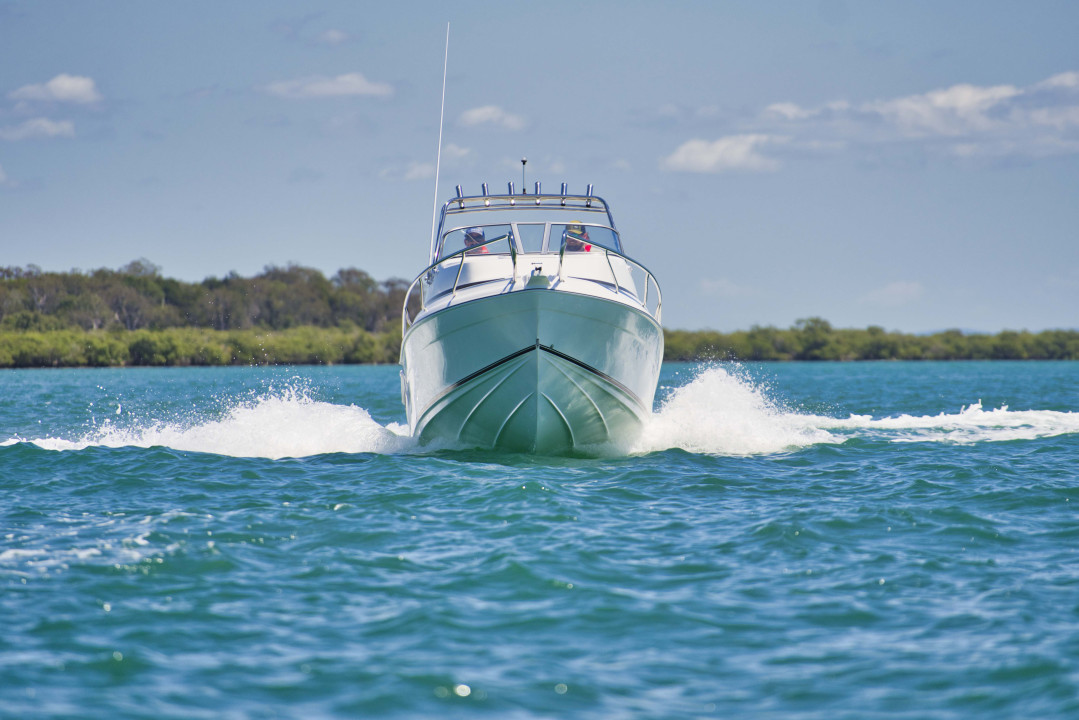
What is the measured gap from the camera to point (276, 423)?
557 inches

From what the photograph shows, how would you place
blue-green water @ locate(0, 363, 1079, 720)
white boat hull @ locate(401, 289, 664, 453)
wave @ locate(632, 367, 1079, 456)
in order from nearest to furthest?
blue-green water @ locate(0, 363, 1079, 720), white boat hull @ locate(401, 289, 664, 453), wave @ locate(632, 367, 1079, 456)

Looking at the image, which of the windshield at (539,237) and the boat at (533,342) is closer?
the boat at (533,342)

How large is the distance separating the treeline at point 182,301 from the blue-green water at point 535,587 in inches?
2970

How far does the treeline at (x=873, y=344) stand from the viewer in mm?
88188

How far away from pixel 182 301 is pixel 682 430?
84532mm

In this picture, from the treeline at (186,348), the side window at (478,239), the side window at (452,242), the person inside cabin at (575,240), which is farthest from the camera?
the treeline at (186,348)

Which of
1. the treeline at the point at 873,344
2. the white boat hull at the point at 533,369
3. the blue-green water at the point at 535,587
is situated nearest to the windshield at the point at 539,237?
the white boat hull at the point at 533,369

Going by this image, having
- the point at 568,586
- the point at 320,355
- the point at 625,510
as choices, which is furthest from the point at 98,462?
the point at 320,355

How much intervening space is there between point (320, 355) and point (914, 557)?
70400 mm

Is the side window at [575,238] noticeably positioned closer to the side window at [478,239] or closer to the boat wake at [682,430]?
the side window at [478,239]

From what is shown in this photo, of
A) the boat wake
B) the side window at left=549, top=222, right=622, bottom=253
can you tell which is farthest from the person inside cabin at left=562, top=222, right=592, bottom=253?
the boat wake

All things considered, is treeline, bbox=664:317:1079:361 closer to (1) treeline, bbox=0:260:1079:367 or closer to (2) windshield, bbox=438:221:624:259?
(1) treeline, bbox=0:260:1079:367

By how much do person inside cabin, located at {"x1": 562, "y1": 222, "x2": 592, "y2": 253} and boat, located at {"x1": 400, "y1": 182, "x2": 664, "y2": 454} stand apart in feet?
0.07

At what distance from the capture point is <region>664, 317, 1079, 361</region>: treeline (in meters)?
88.2
